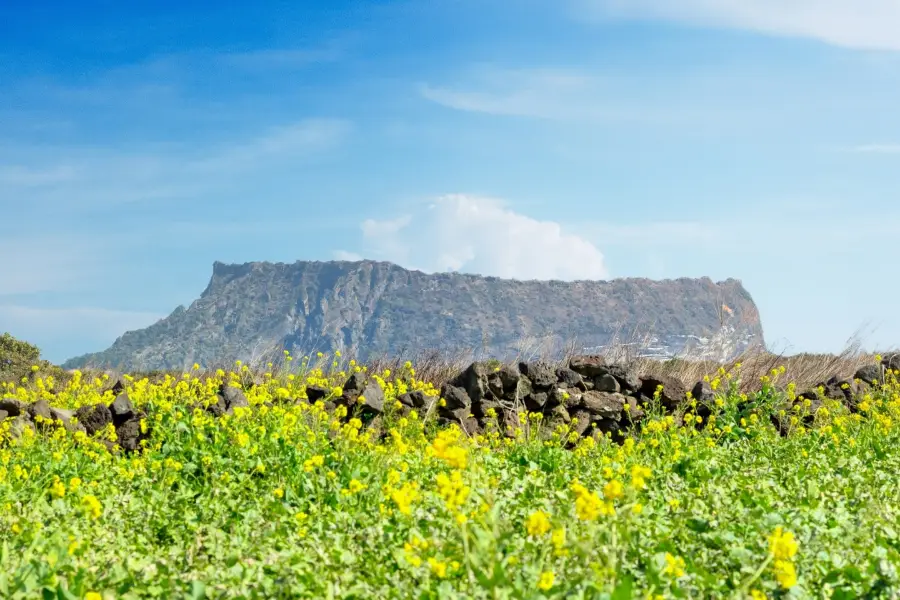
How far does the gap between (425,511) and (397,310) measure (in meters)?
122

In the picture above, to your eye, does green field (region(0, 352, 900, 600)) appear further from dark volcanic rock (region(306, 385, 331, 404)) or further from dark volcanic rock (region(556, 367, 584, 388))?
dark volcanic rock (region(556, 367, 584, 388))

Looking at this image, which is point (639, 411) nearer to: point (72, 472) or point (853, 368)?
point (72, 472)

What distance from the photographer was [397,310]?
12731cm

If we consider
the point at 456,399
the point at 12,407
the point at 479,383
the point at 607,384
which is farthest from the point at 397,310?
the point at 12,407

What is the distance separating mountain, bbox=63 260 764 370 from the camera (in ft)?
379

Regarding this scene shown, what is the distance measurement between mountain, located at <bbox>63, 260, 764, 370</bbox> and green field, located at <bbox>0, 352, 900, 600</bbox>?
96.8 metres

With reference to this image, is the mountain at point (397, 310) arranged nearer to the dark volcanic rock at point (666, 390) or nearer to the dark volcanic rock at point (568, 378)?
the dark volcanic rock at point (666, 390)

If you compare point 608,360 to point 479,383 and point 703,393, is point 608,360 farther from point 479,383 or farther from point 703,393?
point 479,383

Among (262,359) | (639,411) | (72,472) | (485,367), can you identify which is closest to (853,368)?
(639,411)

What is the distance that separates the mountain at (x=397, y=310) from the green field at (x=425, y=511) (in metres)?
96.8

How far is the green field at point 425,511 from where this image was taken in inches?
143

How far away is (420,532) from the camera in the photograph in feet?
14.6

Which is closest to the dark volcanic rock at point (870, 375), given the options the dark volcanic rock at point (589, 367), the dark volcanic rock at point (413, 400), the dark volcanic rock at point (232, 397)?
the dark volcanic rock at point (589, 367)

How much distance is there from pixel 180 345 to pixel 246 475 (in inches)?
4675
